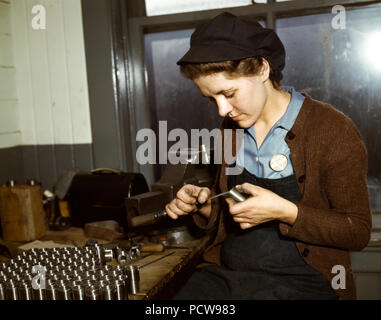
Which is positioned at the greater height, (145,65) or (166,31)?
(166,31)

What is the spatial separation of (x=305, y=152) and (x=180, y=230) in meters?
0.80

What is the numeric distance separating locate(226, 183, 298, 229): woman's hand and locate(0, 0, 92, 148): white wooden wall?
1.48 m

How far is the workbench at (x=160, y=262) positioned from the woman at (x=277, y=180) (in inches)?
4.0

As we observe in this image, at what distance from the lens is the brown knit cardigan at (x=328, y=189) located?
5.02 ft

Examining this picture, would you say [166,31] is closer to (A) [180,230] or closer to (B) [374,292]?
(A) [180,230]

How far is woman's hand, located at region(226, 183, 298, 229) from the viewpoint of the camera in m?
1.51

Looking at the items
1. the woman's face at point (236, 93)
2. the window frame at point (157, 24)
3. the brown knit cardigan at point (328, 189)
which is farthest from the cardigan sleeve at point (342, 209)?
the window frame at point (157, 24)

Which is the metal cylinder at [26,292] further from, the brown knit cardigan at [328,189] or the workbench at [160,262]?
the brown knit cardigan at [328,189]

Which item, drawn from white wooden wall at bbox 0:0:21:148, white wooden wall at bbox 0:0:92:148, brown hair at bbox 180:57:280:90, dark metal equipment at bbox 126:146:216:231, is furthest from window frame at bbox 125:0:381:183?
brown hair at bbox 180:57:280:90

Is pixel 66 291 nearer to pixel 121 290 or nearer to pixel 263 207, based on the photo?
pixel 121 290

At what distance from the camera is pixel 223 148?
198 centimetres

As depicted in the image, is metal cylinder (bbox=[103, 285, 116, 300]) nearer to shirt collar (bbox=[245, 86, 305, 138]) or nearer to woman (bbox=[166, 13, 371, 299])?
woman (bbox=[166, 13, 371, 299])

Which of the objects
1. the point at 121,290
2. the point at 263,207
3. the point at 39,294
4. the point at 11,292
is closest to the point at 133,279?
the point at 121,290

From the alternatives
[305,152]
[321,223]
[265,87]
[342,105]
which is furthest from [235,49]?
[342,105]
